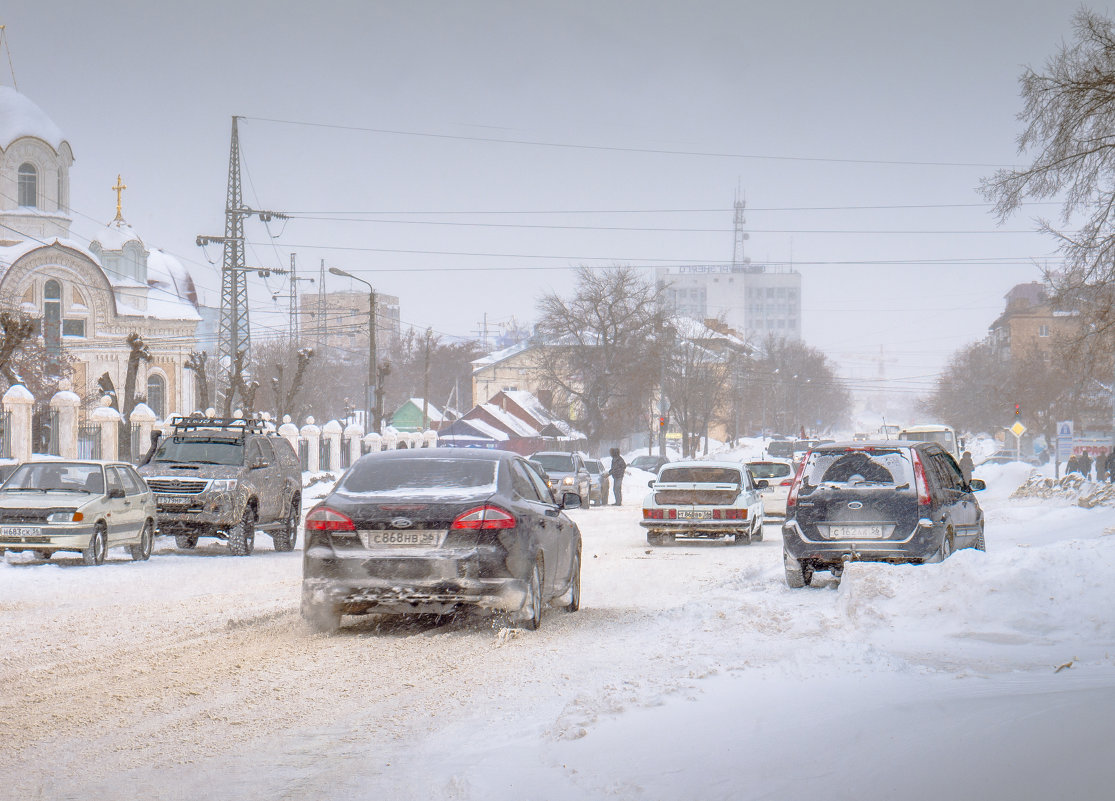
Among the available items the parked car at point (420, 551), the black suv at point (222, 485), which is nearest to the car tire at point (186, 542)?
the black suv at point (222, 485)

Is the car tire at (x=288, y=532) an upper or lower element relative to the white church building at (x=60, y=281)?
→ lower

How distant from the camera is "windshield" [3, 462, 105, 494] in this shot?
57.4ft

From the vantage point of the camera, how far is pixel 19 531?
16.6 m

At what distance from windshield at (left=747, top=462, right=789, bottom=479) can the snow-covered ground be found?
59.2ft

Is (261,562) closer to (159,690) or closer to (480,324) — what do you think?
(159,690)

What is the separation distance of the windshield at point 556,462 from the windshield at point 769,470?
19.1 ft

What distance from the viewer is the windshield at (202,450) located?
2055 centimetres

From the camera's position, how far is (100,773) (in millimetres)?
5660

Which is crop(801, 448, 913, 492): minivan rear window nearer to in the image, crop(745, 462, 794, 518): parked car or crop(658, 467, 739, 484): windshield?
crop(658, 467, 739, 484): windshield

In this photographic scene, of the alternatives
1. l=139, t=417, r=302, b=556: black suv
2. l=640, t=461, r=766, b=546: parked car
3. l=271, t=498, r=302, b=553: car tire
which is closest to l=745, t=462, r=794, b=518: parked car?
l=640, t=461, r=766, b=546: parked car

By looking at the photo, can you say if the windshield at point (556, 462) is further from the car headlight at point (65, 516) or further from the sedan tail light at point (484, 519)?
the sedan tail light at point (484, 519)

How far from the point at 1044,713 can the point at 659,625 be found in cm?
459

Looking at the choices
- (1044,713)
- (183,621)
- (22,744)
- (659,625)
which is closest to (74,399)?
(183,621)

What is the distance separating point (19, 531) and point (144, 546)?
234 centimetres
